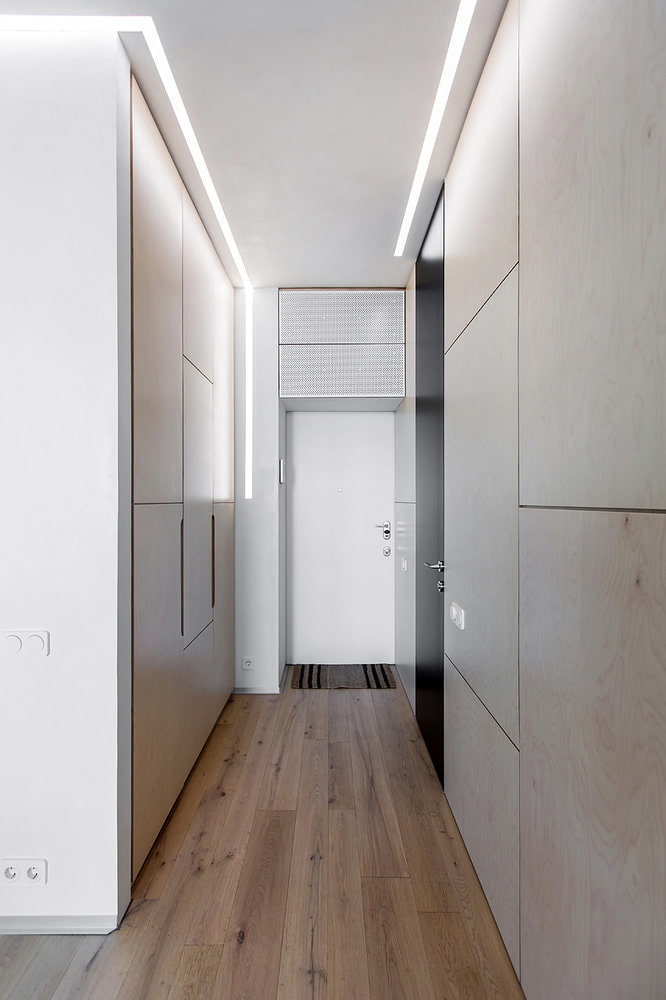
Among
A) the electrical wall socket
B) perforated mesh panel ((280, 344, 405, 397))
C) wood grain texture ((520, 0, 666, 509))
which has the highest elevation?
perforated mesh panel ((280, 344, 405, 397))

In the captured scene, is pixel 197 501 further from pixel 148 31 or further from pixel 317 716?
pixel 148 31

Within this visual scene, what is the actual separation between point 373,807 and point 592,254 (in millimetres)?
2265

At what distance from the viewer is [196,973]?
1690 millimetres

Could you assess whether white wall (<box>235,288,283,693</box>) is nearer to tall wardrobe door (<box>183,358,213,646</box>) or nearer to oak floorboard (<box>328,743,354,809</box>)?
tall wardrobe door (<box>183,358,213,646</box>)

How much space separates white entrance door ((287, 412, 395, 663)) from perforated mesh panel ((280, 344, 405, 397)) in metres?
0.64

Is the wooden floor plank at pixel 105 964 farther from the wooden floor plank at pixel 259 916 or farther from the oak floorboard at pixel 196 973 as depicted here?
the wooden floor plank at pixel 259 916

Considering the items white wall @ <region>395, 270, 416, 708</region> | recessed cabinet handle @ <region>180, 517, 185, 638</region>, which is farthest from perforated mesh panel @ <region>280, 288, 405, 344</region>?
recessed cabinet handle @ <region>180, 517, 185, 638</region>

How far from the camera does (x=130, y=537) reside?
6.50 ft

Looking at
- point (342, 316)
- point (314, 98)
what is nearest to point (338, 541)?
point (342, 316)

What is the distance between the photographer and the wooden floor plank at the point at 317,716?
3.42 meters

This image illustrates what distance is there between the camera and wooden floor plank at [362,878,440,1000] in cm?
164

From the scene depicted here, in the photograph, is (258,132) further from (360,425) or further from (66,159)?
(360,425)

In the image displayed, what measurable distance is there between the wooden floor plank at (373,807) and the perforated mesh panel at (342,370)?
202cm

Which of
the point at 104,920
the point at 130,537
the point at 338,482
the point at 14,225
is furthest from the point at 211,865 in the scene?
the point at 338,482
